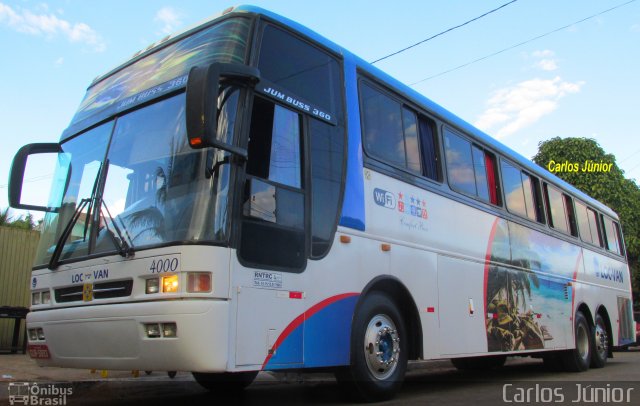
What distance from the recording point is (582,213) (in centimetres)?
1252

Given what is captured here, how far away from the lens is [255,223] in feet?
14.9

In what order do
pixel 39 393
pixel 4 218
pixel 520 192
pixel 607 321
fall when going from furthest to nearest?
1. pixel 4 218
2. pixel 607 321
3. pixel 520 192
4. pixel 39 393

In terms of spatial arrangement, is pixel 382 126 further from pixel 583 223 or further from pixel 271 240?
pixel 583 223

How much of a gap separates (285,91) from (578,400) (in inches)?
185

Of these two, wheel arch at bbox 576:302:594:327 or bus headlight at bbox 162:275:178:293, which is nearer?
bus headlight at bbox 162:275:178:293

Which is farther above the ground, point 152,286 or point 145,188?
point 145,188

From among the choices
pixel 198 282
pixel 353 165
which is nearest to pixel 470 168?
pixel 353 165

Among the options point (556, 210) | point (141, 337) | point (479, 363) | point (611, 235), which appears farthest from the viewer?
point (611, 235)

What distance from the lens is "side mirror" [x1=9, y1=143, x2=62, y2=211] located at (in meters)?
5.55

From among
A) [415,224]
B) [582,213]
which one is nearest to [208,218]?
[415,224]

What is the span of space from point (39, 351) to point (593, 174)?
83.8 ft

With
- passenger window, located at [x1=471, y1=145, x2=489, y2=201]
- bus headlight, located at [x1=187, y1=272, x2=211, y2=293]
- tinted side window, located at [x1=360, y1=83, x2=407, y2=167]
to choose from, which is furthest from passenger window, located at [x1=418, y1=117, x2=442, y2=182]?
bus headlight, located at [x1=187, y1=272, x2=211, y2=293]

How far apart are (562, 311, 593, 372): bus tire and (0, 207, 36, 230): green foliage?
1516 cm

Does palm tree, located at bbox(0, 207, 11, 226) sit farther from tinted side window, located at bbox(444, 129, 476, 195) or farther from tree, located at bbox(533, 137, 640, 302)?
tree, located at bbox(533, 137, 640, 302)
